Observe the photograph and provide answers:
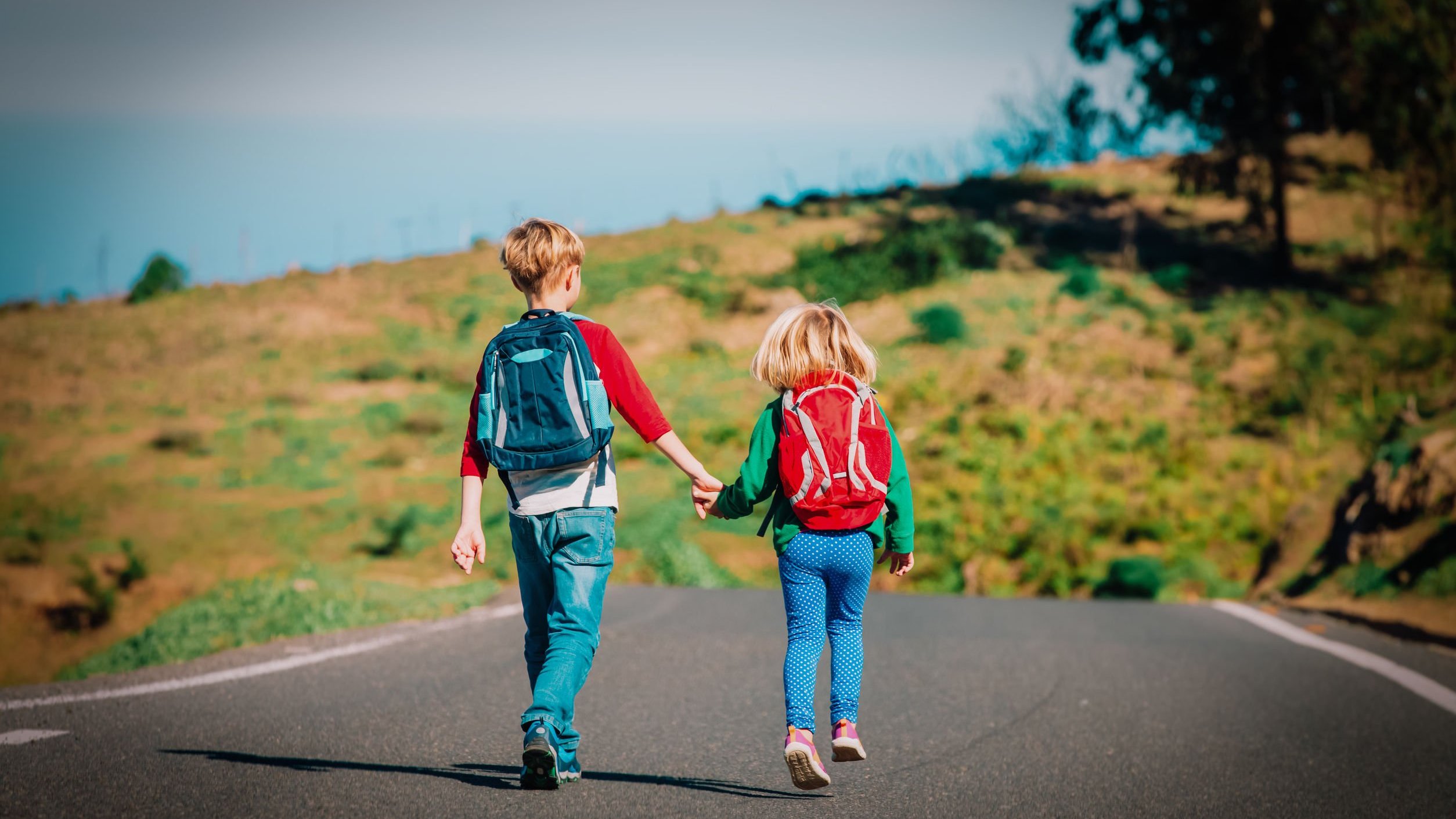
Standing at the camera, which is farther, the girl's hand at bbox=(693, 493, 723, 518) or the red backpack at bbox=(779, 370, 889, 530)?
the girl's hand at bbox=(693, 493, 723, 518)

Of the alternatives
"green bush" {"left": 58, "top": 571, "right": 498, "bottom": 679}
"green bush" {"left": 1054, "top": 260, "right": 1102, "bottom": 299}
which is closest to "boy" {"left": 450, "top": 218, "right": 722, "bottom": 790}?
"green bush" {"left": 58, "top": 571, "right": 498, "bottom": 679}

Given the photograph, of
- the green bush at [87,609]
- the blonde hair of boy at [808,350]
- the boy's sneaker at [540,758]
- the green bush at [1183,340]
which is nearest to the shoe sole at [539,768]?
the boy's sneaker at [540,758]

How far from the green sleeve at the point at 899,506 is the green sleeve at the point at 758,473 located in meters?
0.38

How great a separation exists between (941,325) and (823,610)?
95.3ft

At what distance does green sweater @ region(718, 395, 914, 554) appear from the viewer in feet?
12.7

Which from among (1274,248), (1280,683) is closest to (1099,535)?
(1280,683)

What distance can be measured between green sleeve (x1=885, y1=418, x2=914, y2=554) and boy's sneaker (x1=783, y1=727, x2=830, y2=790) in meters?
0.76

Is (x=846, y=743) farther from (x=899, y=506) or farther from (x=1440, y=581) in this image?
(x=1440, y=581)

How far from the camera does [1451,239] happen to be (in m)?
17.6

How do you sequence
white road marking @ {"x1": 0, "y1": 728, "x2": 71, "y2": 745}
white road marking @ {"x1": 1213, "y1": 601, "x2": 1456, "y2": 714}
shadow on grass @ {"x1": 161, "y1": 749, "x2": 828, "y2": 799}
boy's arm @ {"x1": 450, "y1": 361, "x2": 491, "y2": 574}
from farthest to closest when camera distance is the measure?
white road marking @ {"x1": 1213, "y1": 601, "x2": 1456, "y2": 714}, white road marking @ {"x1": 0, "y1": 728, "x2": 71, "y2": 745}, shadow on grass @ {"x1": 161, "y1": 749, "x2": 828, "y2": 799}, boy's arm @ {"x1": 450, "y1": 361, "x2": 491, "y2": 574}

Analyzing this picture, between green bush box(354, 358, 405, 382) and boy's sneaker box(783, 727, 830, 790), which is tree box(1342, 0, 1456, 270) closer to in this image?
boy's sneaker box(783, 727, 830, 790)

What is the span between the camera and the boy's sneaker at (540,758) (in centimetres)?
354

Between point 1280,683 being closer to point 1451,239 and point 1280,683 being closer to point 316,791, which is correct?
point 316,791

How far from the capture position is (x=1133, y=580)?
16.0m
